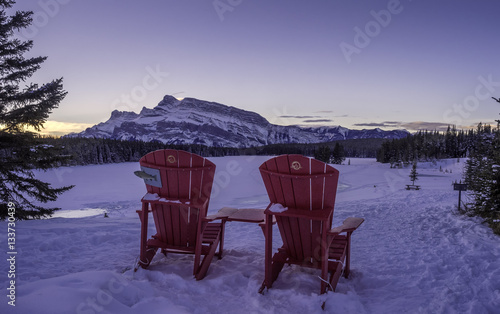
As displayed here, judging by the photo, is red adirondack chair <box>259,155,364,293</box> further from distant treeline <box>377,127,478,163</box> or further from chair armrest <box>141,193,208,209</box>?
distant treeline <box>377,127,478,163</box>

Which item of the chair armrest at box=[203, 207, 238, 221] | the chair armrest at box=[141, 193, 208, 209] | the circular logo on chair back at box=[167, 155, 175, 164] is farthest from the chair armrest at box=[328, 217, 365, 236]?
the circular logo on chair back at box=[167, 155, 175, 164]

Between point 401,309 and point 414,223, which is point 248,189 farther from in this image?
point 401,309

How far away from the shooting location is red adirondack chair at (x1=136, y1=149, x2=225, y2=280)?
3.53 m

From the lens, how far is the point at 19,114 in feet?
23.5

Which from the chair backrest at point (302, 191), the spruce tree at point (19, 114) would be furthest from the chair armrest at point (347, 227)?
the spruce tree at point (19, 114)

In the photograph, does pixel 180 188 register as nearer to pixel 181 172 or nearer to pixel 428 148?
pixel 181 172

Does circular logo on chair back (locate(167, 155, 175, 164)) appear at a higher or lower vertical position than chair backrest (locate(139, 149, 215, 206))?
higher

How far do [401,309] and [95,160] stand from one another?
227ft

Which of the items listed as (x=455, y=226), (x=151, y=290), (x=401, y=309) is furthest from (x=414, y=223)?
(x=151, y=290)

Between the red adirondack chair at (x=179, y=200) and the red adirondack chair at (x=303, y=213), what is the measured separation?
826 mm

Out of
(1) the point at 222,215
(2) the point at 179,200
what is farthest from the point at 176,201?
(1) the point at 222,215

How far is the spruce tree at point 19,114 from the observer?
706cm

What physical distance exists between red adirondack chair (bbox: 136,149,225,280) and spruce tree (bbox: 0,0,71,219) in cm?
557

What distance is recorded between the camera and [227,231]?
20.4 feet
